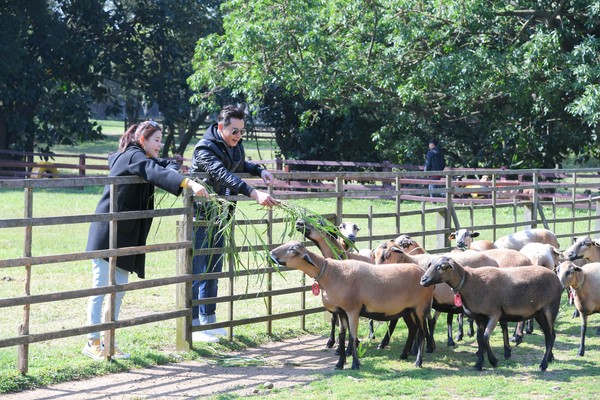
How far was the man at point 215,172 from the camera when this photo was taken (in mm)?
8375

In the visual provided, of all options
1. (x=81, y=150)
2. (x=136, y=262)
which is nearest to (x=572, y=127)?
(x=136, y=262)

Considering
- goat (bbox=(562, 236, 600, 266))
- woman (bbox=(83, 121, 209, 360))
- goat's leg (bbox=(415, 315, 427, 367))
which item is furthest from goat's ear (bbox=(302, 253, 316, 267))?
goat (bbox=(562, 236, 600, 266))

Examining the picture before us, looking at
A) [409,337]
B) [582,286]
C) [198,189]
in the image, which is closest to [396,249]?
[409,337]

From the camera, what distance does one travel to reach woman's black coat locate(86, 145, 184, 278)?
7684mm

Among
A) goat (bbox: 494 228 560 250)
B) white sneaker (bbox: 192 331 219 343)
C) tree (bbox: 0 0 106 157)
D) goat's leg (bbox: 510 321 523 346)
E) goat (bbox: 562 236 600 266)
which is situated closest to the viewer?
white sneaker (bbox: 192 331 219 343)

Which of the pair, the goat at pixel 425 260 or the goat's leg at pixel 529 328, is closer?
the goat at pixel 425 260

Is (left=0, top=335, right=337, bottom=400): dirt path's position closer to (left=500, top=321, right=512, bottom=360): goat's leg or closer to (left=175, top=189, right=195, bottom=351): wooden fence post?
(left=175, top=189, right=195, bottom=351): wooden fence post

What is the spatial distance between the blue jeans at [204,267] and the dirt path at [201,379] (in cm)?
58

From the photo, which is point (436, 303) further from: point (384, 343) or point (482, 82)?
point (482, 82)

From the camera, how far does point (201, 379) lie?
7.58 metres

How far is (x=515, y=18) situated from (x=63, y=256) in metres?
17.0

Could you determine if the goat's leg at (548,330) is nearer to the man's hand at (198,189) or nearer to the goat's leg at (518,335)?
the goat's leg at (518,335)

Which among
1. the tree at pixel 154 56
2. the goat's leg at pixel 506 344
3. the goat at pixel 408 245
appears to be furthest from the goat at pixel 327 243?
the tree at pixel 154 56

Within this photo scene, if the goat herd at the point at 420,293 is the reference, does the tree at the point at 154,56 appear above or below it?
above
